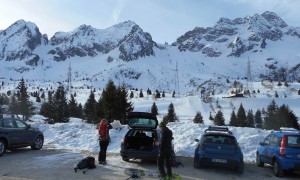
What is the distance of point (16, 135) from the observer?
18484 millimetres

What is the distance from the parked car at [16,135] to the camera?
57.9 feet

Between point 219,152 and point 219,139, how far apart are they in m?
0.66

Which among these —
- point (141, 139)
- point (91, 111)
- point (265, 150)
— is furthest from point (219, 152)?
point (91, 111)

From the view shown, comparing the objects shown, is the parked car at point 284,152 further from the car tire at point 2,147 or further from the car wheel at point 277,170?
the car tire at point 2,147

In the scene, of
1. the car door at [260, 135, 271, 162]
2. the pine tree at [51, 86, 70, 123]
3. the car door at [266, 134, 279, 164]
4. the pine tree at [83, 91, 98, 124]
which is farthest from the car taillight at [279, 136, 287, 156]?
the pine tree at [51, 86, 70, 123]

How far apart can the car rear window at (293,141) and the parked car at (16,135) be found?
12.2m

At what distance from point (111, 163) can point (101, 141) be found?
1.03m

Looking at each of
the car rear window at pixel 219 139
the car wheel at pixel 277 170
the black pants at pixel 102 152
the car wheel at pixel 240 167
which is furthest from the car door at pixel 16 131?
the car wheel at pixel 277 170

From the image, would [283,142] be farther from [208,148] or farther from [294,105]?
[294,105]

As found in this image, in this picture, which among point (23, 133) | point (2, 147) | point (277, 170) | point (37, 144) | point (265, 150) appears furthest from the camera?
point (37, 144)

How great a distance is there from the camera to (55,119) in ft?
202

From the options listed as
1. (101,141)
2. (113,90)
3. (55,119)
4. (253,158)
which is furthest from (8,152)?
(55,119)

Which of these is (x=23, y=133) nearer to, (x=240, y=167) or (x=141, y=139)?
(x=141, y=139)

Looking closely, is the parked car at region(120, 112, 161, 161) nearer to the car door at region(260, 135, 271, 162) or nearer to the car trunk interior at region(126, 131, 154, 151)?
the car trunk interior at region(126, 131, 154, 151)
